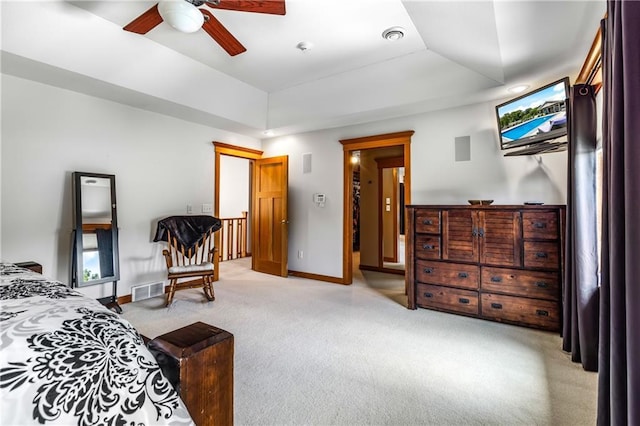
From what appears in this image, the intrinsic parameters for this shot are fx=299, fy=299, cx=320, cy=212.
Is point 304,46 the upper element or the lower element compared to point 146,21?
upper

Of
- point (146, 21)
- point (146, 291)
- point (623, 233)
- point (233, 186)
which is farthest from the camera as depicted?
point (233, 186)

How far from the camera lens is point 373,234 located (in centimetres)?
587

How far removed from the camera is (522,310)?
9.71 ft

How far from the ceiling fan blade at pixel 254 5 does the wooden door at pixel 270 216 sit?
3179 mm

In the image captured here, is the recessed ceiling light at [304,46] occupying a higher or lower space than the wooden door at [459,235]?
higher

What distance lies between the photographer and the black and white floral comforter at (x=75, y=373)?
46 cm

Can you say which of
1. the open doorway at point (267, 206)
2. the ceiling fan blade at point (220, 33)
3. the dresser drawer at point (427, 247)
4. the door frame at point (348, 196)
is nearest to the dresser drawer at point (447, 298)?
the dresser drawer at point (427, 247)

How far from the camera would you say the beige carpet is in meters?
1.75

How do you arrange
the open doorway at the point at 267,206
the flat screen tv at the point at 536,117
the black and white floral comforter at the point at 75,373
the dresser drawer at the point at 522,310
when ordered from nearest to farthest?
the black and white floral comforter at the point at 75,373 → the flat screen tv at the point at 536,117 → the dresser drawer at the point at 522,310 → the open doorway at the point at 267,206

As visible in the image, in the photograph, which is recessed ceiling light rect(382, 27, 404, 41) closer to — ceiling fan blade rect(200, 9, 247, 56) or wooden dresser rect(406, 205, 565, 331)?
ceiling fan blade rect(200, 9, 247, 56)

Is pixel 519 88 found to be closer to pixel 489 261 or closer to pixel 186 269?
pixel 489 261

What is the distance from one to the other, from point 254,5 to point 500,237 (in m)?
3.04

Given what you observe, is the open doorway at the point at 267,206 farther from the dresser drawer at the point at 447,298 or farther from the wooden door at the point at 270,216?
the dresser drawer at the point at 447,298

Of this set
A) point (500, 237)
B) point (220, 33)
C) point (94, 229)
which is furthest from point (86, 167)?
point (500, 237)
